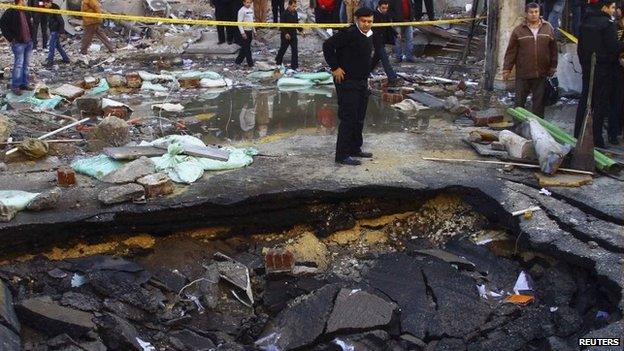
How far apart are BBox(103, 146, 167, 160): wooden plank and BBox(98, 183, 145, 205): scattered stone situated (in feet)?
2.82

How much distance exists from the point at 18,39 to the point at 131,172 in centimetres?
594

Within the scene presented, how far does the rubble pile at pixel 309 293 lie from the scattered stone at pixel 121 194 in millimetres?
375

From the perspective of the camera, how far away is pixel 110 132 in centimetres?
790

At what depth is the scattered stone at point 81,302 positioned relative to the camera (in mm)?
5102

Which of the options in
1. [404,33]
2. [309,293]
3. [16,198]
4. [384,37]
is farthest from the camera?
[404,33]

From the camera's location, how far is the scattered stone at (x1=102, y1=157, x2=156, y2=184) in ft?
20.6

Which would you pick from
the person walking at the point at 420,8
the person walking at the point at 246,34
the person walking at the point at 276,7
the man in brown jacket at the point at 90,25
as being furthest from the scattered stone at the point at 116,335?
the person walking at the point at 420,8

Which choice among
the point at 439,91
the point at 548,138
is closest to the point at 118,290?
the point at 548,138

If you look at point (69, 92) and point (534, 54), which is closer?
point (534, 54)

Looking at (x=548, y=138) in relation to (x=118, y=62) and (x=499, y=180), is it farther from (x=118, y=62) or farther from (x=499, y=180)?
(x=118, y=62)

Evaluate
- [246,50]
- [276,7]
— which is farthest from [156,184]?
[276,7]

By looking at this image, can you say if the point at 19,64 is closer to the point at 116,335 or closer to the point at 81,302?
the point at 81,302

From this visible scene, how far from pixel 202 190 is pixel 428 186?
2107mm

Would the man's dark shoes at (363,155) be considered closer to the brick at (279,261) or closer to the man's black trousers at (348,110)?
the man's black trousers at (348,110)
